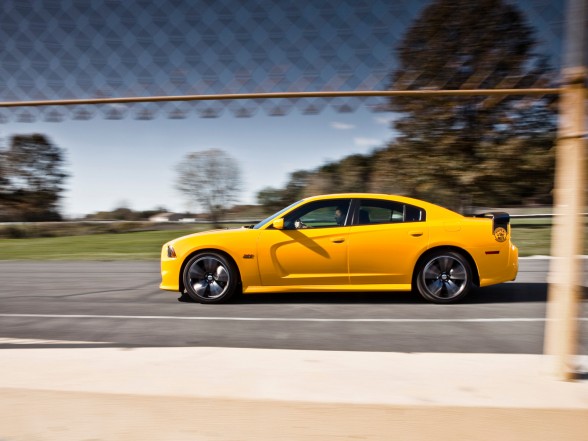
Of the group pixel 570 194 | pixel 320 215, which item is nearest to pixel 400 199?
pixel 320 215

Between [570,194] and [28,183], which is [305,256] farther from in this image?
[28,183]

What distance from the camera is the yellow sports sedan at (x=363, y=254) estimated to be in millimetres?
7000

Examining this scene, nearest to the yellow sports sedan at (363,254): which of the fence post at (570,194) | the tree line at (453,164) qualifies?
the fence post at (570,194)

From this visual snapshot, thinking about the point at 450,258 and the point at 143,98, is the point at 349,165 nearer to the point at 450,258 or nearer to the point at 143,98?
the point at 450,258

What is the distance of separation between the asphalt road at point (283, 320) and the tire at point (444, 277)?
6.7 inches

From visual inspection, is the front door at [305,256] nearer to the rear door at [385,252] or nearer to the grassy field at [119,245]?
the rear door at [385,252]

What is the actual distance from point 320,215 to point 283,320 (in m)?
1.77

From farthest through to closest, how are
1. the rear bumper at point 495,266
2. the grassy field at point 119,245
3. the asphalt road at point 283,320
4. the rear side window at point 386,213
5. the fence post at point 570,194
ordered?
the grassy field at point 119,245, the rear side window at point 386,213, the rear bumper at point 495,266, the asphalt road at point 283,320, the fence post at point 570,194

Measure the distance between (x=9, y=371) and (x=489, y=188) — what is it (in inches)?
989

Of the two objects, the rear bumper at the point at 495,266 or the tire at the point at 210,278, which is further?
the tire at the point at 210,278

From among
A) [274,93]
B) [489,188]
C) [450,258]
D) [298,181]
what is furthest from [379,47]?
[489,188]

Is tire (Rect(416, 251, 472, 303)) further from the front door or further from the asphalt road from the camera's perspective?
the front door

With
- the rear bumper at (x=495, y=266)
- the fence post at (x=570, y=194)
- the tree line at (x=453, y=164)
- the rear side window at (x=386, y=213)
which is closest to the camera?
the fence post at (x=570, y=194)

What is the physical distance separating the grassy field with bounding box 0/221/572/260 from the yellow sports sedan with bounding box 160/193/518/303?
840 cm
